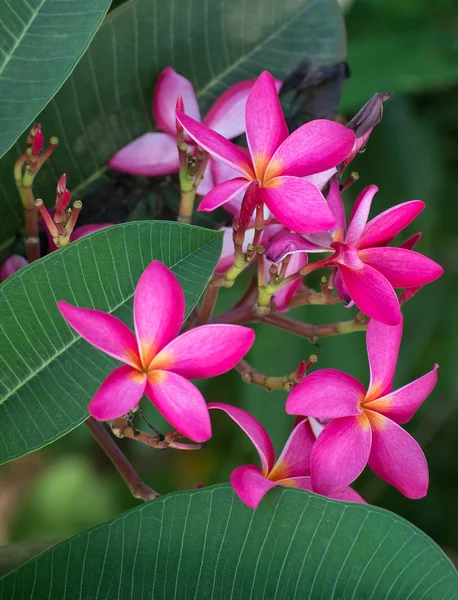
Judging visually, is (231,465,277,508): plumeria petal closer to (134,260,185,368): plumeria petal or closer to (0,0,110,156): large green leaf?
(134,260,185,368): plumeria petal

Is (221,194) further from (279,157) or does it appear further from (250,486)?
(250,486)

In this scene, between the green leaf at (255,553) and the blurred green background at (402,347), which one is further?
the blurred green background at (402,347)

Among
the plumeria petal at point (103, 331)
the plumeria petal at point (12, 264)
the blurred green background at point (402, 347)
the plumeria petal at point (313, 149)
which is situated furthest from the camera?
the blurred green background at point (402, 347)

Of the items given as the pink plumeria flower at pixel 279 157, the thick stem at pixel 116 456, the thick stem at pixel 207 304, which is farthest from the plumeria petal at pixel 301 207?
the thick stem at pixel 116 456

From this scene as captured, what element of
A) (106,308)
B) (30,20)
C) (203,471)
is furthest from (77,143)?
(203,471)

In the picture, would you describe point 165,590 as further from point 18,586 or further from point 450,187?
point 450,187

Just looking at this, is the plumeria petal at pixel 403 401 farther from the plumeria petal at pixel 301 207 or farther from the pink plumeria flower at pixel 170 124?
the pink plumeria flower at pixel 170 124
